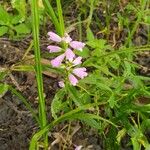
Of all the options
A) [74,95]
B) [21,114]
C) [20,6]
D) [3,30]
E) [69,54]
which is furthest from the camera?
[20,6]

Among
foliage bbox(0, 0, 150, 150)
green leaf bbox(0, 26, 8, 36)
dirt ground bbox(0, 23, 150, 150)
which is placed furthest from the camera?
green leaf bbox(0, 26, 8, 36)

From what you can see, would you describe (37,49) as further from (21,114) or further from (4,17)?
(4,17)

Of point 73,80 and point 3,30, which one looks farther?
point 3,30

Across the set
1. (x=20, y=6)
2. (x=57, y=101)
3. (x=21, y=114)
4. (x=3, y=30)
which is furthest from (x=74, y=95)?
(x=20, y=6)

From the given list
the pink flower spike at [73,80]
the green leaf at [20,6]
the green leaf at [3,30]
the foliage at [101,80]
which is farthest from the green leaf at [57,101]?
the green leaf at [20,6]

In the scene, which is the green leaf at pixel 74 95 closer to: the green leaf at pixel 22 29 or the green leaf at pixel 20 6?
the green leaf at pixel 22 29

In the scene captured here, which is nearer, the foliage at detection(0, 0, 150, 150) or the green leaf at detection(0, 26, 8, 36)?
the foliage at detection(0, 0, 150, 150)

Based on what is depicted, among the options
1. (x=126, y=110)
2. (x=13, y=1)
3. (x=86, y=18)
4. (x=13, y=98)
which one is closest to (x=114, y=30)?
(x=86, y=18)

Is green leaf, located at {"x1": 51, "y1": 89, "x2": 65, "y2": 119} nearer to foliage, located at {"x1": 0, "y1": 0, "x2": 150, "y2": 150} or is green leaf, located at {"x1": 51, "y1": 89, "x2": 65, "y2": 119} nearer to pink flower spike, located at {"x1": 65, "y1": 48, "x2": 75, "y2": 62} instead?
foliage, located at {"x1": 0, "y1": 0, "x2": 150, "y2": 150}

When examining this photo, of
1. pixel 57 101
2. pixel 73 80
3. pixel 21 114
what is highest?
pixel 73 80

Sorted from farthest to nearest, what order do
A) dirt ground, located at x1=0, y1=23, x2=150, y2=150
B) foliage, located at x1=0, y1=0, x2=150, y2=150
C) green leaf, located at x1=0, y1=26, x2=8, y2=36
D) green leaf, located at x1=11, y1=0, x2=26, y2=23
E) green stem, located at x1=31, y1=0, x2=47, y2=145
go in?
1. green leaf, located at x1=11, y1=0, x2=26, y2=23
2. green leaf, located at x1=0, y1=26, x2=8, y2=36
3. dirt ground, located at x1=0, y1=23, x2=150, y2=150
4. foliage, located at x1=0, y1=0, x2=150, y2=150
5. green stem, located at x1=31, y1=0, x2=47, y2=145

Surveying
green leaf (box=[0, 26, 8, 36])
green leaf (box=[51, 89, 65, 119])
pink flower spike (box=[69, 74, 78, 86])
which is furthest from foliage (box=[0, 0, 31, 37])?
pink flower spike (box=[69, 74, 78, 86])
